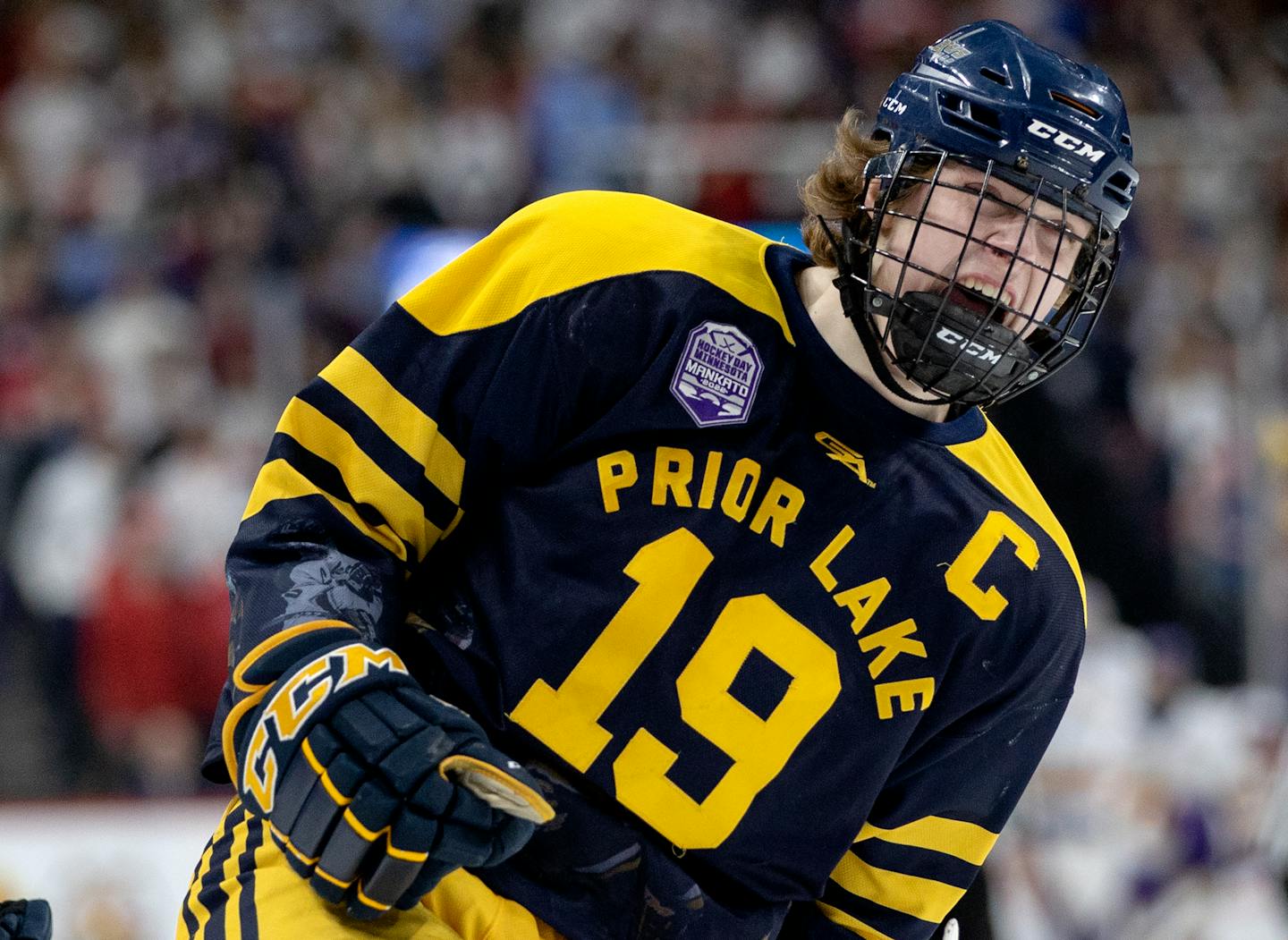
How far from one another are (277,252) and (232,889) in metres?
5.00

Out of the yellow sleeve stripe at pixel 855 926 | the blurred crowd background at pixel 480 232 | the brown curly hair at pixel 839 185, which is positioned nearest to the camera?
the brown curly hair at pixel 839 185

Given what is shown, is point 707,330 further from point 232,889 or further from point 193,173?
point 193,173

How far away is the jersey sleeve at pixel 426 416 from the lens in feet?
5.48

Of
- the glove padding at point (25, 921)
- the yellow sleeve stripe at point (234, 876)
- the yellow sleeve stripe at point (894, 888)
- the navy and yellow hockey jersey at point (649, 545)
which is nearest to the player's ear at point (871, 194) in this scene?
the navy and yellow hockey jersey at point (649, 545)

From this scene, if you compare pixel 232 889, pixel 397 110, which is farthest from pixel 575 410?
pixel 397 110

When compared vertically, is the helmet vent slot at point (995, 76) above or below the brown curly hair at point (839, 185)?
above

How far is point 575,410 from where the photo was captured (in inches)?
68.2

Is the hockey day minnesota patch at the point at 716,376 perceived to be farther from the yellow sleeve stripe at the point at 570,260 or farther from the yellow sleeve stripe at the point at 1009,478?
the yellow sleeve stripe at the point at 1009,478

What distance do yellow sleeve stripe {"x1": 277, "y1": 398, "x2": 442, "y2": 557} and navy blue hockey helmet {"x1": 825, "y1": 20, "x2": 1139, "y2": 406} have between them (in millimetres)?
506

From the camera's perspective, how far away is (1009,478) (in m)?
1.86

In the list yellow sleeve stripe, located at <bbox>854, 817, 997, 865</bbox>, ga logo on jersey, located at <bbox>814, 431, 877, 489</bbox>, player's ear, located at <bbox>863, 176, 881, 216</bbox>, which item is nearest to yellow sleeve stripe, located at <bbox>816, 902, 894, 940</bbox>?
yellow sleeve stripe, located at <bbox>854, 817, 997, 865</bbox>

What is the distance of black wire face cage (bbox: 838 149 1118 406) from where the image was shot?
1.66 m

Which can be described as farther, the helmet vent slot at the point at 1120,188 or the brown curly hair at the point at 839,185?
the brown curly hair at the point at 839,185

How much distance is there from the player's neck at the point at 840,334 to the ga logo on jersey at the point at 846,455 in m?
0.07
